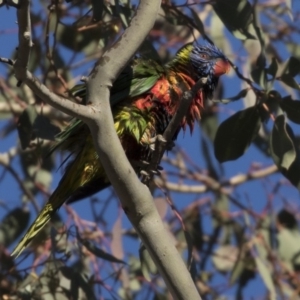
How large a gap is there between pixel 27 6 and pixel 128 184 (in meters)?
0.44

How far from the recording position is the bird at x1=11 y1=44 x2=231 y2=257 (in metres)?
2.78

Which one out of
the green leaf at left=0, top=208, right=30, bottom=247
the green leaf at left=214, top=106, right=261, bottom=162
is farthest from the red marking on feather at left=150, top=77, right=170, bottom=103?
the green leaf at left=0, top=208, right=30, bottom=247

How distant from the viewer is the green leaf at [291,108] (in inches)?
110

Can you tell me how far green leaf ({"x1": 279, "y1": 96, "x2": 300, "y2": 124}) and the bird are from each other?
0.30m

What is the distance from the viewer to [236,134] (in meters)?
2.85

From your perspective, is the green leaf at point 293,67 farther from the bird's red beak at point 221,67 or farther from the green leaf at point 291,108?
the bird's red beak at point 221,67

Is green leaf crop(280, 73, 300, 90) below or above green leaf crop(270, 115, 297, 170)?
above

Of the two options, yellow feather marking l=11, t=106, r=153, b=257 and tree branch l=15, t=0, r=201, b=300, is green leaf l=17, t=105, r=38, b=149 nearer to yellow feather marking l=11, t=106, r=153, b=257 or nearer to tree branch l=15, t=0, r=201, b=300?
yellow feather marking l=11, t=106, r=153, b=257

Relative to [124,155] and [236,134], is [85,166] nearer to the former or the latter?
[236,134]

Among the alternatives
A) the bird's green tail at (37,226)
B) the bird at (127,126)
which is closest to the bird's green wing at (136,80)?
the bird at (127,126)

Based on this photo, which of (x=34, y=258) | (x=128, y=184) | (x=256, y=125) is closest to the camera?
(x=128, y=184)

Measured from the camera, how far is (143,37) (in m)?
2.02

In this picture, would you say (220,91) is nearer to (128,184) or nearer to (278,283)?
(278,283)

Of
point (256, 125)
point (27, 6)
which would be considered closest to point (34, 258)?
point (256, 125)
